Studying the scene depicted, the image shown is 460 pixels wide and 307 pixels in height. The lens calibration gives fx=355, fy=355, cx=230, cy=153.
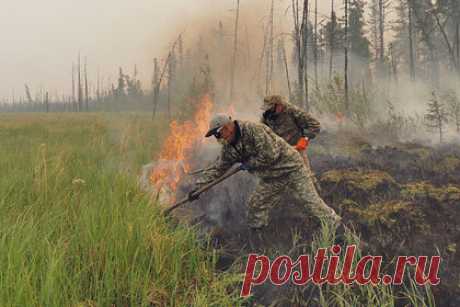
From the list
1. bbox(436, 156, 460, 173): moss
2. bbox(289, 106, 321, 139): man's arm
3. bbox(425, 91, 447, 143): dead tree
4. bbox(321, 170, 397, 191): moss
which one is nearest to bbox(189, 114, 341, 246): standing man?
bbox(289, 106, 321, 139): man's arm

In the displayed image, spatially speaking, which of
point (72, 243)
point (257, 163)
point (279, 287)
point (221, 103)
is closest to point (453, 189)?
point (257, 163)

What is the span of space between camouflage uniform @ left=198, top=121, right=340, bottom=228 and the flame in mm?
1031

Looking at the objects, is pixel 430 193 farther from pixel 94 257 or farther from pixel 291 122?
pixel 94 257

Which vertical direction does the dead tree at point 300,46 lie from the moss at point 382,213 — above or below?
above

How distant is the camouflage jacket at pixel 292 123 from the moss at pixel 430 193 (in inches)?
68.1

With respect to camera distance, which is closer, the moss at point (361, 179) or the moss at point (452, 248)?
the moss at point (452, 248)

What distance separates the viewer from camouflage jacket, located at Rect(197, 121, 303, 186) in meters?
4.22

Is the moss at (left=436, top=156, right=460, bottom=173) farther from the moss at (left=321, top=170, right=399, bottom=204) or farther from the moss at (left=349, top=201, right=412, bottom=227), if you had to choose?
the moss at (left=349, top=201, right=412, bottom=227)

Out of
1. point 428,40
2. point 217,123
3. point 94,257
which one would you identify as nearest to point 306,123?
point 217,123

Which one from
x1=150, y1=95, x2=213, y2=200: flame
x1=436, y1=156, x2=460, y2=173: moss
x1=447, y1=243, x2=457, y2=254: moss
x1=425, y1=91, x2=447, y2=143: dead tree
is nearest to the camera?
x1=447, y1=243, x2=457, y2=254: moss

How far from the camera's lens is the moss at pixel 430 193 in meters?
5.15

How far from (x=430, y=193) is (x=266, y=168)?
107 inches

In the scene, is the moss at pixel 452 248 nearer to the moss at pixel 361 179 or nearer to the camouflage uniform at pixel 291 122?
the moss at pixel 361 179

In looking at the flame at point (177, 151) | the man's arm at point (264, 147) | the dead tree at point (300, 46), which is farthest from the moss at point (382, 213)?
the dead tree at point (300, 46)
